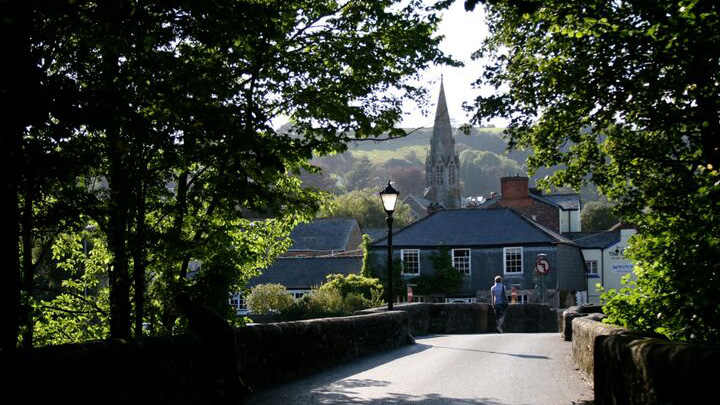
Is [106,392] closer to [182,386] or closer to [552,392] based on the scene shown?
[182,386]

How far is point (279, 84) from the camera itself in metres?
13.6

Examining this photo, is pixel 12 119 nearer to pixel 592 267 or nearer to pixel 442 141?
pixel 592 267

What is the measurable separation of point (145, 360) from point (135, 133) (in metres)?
2.79

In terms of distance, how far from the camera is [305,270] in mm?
59938

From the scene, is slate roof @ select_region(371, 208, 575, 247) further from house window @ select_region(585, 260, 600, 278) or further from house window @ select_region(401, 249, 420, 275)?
house window @ select_region(585, 260, 600, 278)

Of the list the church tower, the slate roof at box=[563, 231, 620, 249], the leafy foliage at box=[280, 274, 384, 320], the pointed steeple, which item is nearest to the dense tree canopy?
the leafy foliage at box=[280, 274, 384, 320]

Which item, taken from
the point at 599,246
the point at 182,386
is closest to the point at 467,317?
the point at 182,386

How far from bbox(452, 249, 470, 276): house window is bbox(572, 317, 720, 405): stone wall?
4420 cm

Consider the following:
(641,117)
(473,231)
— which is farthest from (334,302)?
(473,231)

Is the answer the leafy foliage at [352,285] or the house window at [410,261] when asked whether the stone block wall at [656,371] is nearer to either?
the leafy foliage at [352,285]

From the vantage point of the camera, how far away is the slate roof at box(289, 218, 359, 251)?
79.5 m

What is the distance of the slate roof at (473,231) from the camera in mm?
53281

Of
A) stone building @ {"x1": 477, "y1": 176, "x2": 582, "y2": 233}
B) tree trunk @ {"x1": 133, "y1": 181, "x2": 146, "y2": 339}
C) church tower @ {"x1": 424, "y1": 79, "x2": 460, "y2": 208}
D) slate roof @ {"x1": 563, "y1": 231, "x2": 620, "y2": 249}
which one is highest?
church tower @ {"x1": 424, "y1": 79, "x2": 460, "y2": 208}

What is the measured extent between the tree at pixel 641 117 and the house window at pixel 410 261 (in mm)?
35831
